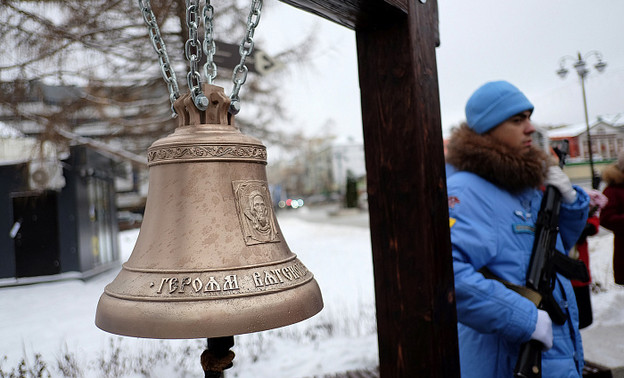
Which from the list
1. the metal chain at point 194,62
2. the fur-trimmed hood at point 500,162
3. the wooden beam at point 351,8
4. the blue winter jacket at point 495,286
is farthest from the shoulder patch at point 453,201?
the metal chain at point 194,62

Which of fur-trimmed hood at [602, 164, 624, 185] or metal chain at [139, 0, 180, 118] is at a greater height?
metal chain at [139, 0, 180, 118]

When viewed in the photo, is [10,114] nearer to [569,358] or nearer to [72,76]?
[72,76]

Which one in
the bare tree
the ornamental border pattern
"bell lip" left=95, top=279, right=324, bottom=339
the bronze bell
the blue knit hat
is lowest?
"bell lip" left=95, top=279, right=324, bottom=339

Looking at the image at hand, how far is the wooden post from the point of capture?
1609mm

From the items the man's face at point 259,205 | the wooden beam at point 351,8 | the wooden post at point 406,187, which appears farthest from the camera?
the wooden post at point 406,187

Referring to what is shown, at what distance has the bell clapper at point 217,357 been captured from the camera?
45.4 inches

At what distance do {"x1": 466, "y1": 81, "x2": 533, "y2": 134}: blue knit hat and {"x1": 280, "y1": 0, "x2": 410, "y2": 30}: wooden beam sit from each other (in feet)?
2.66

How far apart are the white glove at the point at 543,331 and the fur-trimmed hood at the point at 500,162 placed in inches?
23.4

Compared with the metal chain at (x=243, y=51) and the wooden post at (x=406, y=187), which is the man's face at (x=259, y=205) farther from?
the wooden post at (x=406, y=187)

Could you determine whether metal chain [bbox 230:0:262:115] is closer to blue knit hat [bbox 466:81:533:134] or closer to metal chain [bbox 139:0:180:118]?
metal chain [bbox 139:0:180:118]

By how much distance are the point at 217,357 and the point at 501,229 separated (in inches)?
52.4

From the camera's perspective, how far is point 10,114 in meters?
4.33

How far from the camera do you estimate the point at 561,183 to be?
2.13 m

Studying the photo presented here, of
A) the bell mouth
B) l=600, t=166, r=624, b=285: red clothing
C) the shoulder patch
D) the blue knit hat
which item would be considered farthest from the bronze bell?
→ l=600, t=166, r=624, b=285: red clothing
